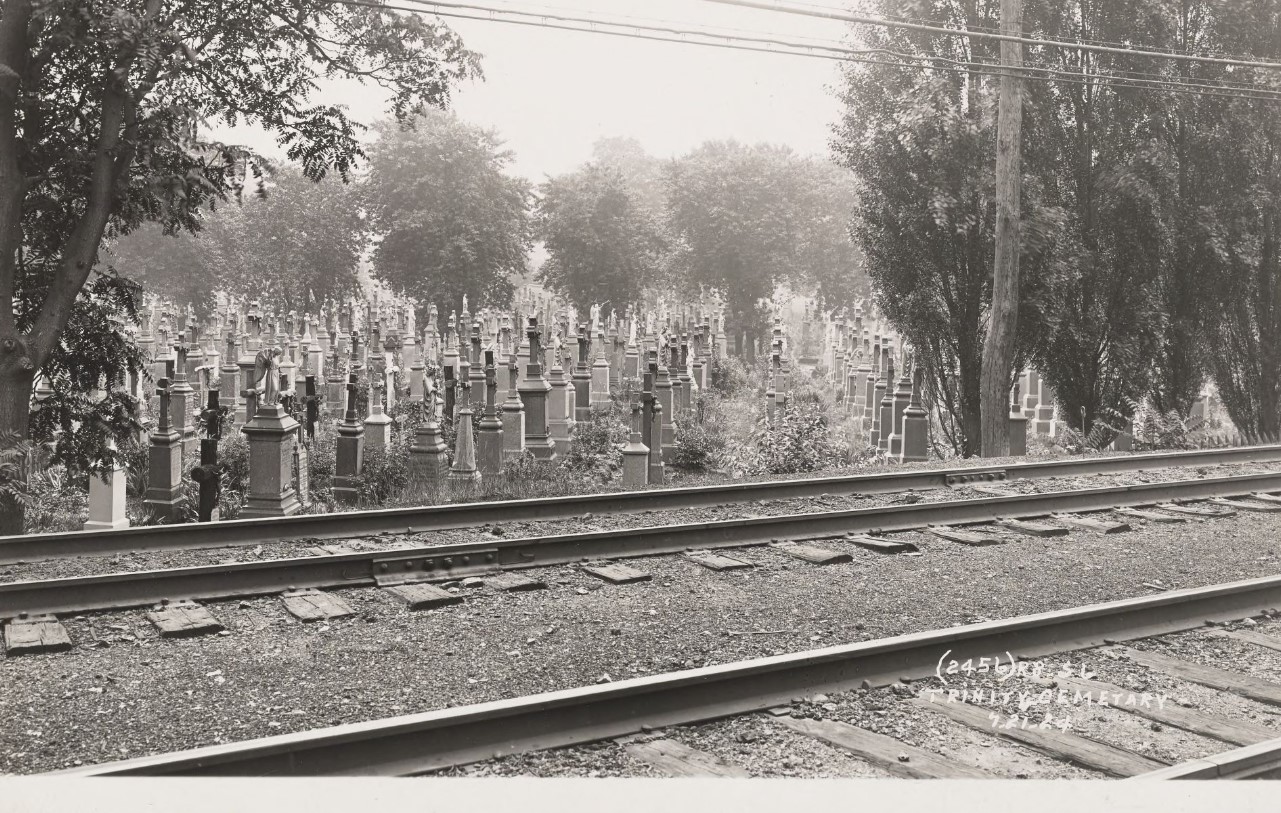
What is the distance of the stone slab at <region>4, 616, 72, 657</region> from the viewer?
17.1 ft

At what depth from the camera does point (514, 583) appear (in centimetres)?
660

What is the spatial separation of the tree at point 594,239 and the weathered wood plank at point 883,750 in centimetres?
2304

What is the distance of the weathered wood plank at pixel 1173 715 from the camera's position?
14.4ft

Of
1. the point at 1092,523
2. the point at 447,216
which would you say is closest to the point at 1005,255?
the point at 1092,523

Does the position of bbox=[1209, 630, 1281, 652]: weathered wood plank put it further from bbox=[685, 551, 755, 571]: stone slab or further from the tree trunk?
the tree trunk

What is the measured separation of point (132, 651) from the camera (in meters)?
5.29

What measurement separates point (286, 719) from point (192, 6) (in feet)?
22.3

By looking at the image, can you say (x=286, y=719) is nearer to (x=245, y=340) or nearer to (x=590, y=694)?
(x=590, y=694)

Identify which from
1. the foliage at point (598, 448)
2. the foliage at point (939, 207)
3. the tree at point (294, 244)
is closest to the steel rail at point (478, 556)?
the foliage at point (598, 448)

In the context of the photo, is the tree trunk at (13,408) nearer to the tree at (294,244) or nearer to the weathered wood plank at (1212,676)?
the weathered wood plank at (1212,676)

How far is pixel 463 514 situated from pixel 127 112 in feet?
13.2

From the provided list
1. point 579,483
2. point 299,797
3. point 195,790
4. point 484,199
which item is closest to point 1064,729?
point 299,797

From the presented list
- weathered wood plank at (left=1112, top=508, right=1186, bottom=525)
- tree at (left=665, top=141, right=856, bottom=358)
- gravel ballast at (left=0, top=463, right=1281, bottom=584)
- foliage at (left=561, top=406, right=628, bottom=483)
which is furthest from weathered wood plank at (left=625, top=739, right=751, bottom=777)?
tree at (left=665, top=141, right=856, bottom=358)

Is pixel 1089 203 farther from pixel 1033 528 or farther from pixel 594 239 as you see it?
pixel 594 239
